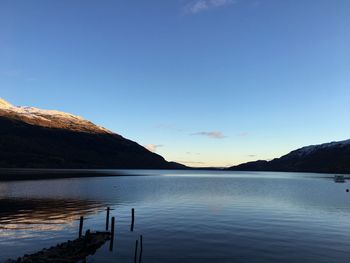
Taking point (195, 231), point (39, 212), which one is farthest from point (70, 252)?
point (39, 212)

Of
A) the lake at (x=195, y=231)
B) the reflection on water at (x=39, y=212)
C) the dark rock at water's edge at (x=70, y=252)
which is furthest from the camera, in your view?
the reflection on water at (x=39, y=212)

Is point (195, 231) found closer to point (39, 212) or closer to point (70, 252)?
point (70, 252)

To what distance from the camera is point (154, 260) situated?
1491 inches

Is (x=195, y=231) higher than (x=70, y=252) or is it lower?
higher

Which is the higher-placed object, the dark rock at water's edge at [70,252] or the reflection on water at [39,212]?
the reflection on water at [39,212]

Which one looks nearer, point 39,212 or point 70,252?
point 70,252

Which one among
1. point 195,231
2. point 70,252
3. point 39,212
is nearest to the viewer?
point 70,252

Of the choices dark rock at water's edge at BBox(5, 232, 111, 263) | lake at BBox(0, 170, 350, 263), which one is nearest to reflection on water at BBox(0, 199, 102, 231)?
lake at BBox(0, 170, 350, 263)

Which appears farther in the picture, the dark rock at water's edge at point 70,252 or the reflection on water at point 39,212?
the reflection on water at point 39,212

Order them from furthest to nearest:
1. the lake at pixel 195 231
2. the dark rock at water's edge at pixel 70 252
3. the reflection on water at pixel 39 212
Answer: the reflection on water at pixel 39 212 < the lake at pixel 195 231 < the dark rock at water's edge at pixel 70 252

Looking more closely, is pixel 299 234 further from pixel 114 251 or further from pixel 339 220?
pixel 114 251

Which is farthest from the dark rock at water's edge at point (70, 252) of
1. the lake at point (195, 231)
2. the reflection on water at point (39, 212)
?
the reflection on water at point (39, 212)

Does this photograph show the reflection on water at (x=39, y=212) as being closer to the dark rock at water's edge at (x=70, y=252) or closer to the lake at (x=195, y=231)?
the lake at (x=195, y=231)

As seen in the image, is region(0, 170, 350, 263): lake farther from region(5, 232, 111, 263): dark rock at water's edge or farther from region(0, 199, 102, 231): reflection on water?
region(5, 232, 111, 263): dark rock at water's edge
